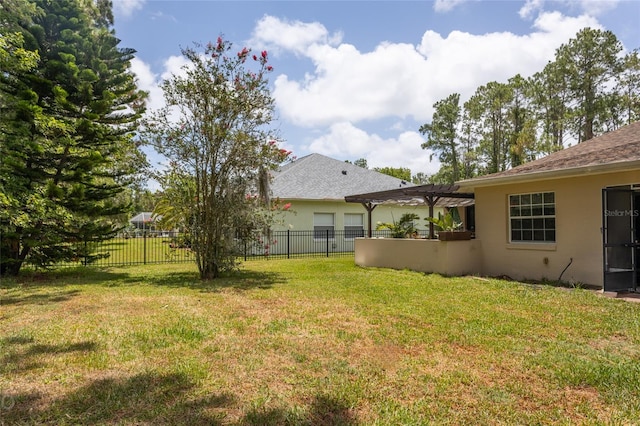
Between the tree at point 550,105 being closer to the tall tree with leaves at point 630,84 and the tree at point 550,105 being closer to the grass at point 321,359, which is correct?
the tall tree with leaves at point 630,84

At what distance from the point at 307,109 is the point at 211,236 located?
9923 millimetres

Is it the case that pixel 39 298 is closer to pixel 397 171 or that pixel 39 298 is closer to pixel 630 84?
pixel 630 84

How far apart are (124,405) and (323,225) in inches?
682

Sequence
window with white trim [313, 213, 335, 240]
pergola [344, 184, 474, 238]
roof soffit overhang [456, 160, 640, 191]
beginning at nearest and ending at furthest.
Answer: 1. roof soffit overhang [456, 160, 640, 191]
2. pergola [344, 184, 474, 238]
3. window with white trim [313, 213, 335, 240]

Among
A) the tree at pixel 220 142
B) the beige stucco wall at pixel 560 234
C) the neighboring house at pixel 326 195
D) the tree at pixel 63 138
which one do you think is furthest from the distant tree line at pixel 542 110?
the tree at pixel 63 138

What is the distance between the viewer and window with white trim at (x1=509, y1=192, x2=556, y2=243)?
9422 mm

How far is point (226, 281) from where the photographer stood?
9.70 metres

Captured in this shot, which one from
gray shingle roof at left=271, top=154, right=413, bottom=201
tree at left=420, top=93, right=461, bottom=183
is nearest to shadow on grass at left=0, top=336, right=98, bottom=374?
gray shingle roof at left=271, top=154, right=413, bottom=201

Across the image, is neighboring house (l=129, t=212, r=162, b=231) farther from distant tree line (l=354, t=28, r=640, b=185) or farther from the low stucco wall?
distant tree line (l=354, t=28, r=640, b=185)

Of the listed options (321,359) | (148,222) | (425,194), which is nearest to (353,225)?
(425,194)

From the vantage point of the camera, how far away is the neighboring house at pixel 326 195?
19.4 metres

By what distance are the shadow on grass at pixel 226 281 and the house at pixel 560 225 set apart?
14.5 feet

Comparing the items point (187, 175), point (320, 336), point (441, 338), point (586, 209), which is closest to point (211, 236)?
point (187, 175)

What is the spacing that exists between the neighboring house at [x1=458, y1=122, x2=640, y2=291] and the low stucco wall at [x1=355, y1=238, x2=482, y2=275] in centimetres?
39
